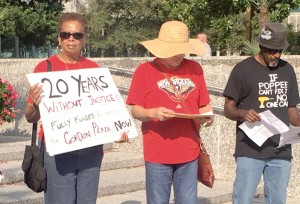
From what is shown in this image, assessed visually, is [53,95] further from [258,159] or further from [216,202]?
[216,202]

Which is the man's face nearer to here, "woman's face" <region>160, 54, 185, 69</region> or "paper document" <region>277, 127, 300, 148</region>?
"paper document" <region>277, 127, 300, 148</region>

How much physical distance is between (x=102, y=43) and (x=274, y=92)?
5834cm

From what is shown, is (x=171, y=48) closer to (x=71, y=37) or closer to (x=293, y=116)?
(x=71, y=37)

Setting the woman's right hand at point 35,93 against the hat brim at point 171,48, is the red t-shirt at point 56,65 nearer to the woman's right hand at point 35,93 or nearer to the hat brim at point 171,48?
the woman's right hand at point 35,93

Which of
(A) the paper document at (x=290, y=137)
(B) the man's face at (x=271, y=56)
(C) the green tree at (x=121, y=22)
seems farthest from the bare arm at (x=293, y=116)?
(C) the green tree at (x=121, y=22)

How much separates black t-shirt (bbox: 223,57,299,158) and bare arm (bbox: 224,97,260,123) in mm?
51

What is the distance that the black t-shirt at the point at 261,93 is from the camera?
6133 millimetres

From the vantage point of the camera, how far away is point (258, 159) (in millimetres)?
6168

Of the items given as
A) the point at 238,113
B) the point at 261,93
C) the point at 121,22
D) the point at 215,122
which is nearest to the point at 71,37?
the point at 238,113

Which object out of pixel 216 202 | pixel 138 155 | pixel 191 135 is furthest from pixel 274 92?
pixel 138 155

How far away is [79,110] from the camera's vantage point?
5.66 meters

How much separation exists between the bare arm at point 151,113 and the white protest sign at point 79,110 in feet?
0.32

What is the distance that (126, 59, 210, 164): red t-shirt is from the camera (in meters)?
5.80

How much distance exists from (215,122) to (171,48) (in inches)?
182
